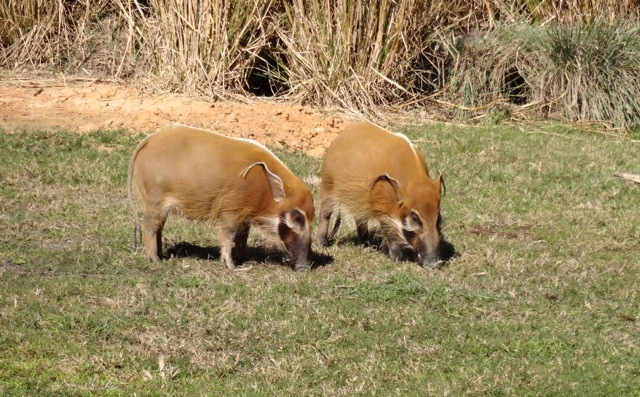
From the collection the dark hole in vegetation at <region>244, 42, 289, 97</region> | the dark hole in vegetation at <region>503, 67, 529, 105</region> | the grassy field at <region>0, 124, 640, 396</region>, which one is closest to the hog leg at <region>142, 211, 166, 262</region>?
the grassy field at <region>0, 124, 640, 396</region>

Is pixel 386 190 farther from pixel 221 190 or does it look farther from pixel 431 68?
pixel 431 68

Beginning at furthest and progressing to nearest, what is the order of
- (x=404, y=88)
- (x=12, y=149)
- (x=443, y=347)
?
(x=404, y=88) → (x=12, y=149) → (x=443, y=347)

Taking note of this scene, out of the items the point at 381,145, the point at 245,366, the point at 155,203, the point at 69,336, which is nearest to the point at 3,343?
the point at 69,336

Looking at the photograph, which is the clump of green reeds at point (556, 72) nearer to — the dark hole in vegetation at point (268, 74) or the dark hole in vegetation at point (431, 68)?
the dark hole in vegetation at point (431, 68)

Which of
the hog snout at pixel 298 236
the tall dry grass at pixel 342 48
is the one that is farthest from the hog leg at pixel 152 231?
the tall dry grass at pixel 342 48

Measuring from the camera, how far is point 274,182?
26.8 ft

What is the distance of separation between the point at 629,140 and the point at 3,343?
31.3 feet

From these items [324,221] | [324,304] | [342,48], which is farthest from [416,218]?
[342,48]

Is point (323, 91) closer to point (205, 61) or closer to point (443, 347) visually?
point (205, 61)

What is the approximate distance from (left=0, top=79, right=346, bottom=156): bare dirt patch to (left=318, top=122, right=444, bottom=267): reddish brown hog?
3098 millimetres

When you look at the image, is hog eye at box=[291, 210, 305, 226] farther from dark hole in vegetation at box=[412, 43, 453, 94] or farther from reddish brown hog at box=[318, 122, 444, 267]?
dark hole in vegetation at box=[412, 43, 453, 94]

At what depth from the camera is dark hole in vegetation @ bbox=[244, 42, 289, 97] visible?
14664mm

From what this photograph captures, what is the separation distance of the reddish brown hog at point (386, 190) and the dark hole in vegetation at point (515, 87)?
21.0ft

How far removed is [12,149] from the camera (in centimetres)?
1122
